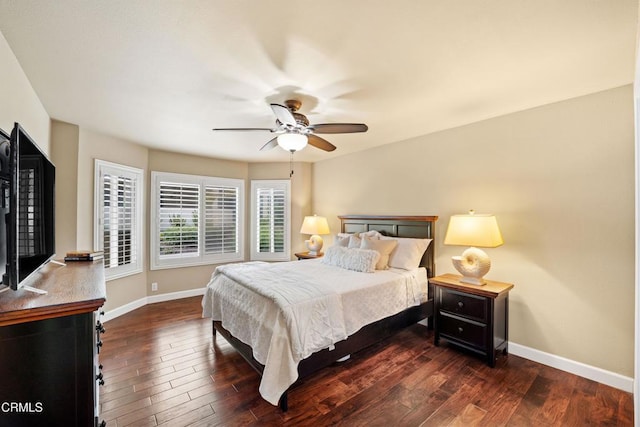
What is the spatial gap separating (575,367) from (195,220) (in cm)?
546

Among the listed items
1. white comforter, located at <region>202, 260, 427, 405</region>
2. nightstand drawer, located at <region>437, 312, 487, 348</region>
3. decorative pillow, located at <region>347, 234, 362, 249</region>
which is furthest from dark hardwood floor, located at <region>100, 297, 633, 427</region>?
decorative pillow, located at <region>347, 234, 362, 249</region>

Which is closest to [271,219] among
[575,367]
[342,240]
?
[342,240]

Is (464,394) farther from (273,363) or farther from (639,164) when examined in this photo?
(639,164)

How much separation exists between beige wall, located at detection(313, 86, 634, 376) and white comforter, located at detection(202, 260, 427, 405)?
1.07 m

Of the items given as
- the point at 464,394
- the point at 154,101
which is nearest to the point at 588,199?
the point at 464,394

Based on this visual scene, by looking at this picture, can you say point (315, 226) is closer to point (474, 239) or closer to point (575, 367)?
point (474, 239)

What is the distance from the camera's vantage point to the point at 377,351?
3025 mm

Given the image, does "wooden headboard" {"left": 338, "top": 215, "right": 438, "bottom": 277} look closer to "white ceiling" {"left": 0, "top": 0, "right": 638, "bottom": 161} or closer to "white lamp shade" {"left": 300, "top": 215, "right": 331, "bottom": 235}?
"white lamp shade" {"left": 300, "top": 215, "right": 331, "bottom": 235}

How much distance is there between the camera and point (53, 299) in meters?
1.25

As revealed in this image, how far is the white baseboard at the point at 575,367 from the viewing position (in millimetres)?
2345

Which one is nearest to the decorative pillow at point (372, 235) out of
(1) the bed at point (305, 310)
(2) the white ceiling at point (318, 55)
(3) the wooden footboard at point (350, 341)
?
(1) the bed at point (305, 310)

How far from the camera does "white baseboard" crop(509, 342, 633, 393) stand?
2.34m

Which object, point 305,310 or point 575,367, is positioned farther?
point 575,367
